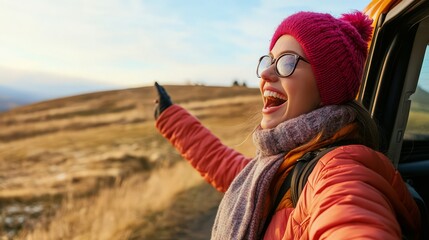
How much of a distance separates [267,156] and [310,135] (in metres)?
0.22

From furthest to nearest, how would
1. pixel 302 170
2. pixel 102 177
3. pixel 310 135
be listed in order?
pixel 102 177 < pixel 310 135 < pixel 302 170

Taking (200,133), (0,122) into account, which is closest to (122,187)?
(200,133)

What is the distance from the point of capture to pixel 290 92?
2.00m

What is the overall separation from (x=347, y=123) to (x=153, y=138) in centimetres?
1657

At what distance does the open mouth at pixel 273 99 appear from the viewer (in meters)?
2.06

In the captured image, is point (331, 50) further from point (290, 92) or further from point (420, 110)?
point (420, 110)

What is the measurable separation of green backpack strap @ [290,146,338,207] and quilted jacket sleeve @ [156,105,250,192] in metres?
1.08

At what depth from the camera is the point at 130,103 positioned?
110 ft

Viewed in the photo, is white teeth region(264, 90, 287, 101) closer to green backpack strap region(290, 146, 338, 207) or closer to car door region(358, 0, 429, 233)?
green backpack strap region(290, 146, 338, 207)

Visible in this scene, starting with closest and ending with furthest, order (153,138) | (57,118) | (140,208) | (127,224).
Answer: (127,224) < (140,208) < (153,138) < (57,118)

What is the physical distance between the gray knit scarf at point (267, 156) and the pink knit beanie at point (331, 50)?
0.09 metres

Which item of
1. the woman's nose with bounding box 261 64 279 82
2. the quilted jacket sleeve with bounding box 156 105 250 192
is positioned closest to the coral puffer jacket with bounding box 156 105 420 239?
the woman's nose with bounding box 261 64 279 82

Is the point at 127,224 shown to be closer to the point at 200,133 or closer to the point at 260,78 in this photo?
the point at 200,133

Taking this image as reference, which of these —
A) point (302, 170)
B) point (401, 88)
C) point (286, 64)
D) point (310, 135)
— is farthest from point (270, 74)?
point (401, 88)
